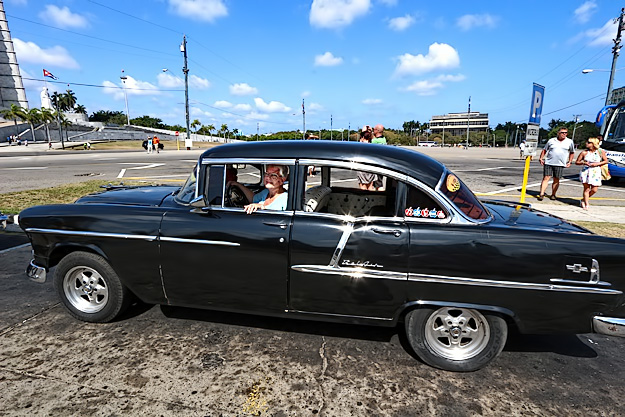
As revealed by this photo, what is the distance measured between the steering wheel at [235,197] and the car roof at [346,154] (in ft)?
0.96

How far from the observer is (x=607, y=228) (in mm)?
6211

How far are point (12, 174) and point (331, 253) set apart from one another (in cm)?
1635

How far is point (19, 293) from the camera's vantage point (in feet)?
12.3

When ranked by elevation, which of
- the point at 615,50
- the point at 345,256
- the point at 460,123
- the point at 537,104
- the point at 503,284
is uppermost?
the point at 460,123

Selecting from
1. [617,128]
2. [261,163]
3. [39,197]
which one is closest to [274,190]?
[261,163]

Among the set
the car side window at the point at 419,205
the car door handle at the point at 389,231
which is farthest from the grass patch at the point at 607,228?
the car door handle at the point at 389,231

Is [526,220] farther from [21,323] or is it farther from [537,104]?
[537,104]

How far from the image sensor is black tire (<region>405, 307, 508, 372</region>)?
256cm

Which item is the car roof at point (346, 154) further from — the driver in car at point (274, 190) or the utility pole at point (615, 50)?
the utility pole at point (615, 50)

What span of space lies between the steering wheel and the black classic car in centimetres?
2

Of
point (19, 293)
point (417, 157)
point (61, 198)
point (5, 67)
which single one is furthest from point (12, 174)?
point (5, 67)

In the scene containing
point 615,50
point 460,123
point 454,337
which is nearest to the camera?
point 454,337

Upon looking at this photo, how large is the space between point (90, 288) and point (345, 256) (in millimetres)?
2394

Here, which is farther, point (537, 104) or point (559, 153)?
point (559, 153)
